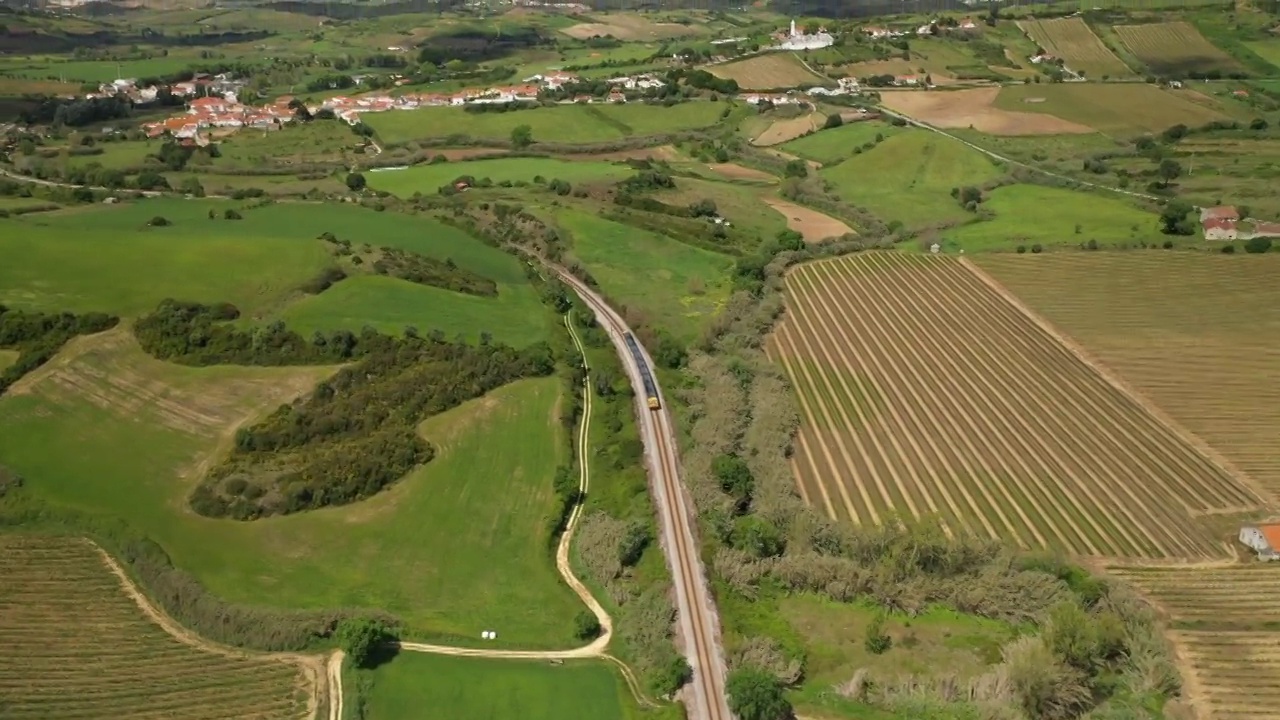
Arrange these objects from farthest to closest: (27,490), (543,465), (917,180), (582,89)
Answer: (582,89), (917,180), (543,465), (27,490)

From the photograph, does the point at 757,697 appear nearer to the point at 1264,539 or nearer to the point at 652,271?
the point at 1264,539

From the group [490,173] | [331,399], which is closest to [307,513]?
[331,399]

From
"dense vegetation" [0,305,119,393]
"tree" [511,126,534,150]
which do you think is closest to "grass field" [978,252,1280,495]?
"dense vegetation" [0,305,119,393]

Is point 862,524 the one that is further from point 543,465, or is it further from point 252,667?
point 252,667

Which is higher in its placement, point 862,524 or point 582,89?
point 582,89

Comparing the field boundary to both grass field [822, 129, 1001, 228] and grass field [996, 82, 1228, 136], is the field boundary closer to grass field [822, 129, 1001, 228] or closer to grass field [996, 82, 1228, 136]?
grass field [822, 129, 1001, 228]

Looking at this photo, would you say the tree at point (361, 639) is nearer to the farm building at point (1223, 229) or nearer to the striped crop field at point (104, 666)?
the striped crop field at point (104, 666)

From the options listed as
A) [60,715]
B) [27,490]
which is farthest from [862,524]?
[27,490]
